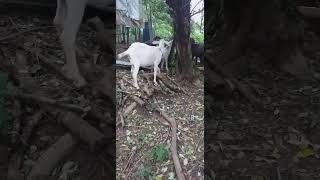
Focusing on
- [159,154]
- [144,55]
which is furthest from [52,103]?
[159,154]

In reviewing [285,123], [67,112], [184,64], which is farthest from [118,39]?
[285,123]

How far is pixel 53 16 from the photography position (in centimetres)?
283

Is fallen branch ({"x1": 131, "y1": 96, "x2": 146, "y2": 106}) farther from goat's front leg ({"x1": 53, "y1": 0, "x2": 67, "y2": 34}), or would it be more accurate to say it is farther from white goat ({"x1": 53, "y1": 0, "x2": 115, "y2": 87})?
goat's front leg ({"x1": 53, "y1": 0, "x2": 67, "y2": 34})

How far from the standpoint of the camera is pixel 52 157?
2846 mm

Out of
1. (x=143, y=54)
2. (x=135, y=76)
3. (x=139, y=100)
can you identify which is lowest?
(x=139, y=100)

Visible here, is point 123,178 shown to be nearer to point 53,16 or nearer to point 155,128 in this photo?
point 155,128

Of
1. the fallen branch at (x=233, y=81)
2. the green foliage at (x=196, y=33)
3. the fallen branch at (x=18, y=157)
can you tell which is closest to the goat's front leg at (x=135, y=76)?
the green foliage at (x=196, y=33)

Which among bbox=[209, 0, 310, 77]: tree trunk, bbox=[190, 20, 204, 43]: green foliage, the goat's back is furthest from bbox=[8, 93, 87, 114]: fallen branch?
bbox=[209, 0, 310, 77]: tree trunk

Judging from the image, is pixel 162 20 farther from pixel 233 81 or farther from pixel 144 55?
pixel 233 81

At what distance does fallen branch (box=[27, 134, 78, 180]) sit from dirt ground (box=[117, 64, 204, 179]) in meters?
0.73

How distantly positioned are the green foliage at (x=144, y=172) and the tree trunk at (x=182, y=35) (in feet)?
1.50

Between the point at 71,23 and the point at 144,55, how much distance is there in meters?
0.66

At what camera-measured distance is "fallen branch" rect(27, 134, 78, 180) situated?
9.29 ft

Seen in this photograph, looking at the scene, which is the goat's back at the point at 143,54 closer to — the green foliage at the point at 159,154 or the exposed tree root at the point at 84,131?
the green foliage at the point at 159,154
